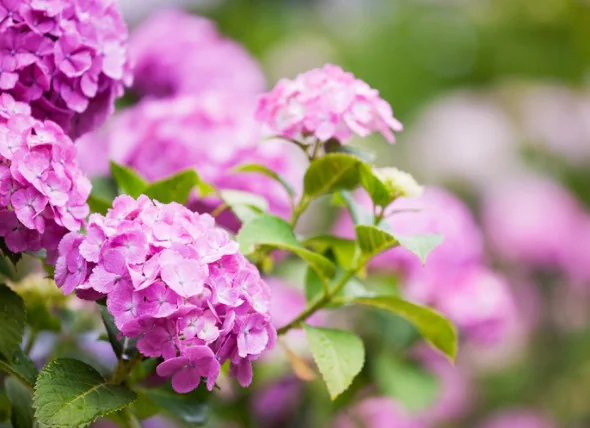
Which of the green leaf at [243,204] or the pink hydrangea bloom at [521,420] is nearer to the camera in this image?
the green leaf at [243,204]

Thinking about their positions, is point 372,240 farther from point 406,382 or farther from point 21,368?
point 406,382

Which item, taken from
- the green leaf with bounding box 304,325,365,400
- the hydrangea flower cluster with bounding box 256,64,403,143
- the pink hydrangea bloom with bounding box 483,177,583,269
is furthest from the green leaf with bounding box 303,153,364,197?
the pink hydrangea bloom with bounding box 483,177,583,269

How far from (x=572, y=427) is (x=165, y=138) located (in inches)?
68.4

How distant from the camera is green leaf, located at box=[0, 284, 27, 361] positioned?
2.21 ft

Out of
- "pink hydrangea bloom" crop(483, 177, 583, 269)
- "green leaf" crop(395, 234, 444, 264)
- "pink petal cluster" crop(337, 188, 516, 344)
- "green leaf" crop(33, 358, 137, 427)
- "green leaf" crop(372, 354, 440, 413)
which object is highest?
"green leaf" crop(395, 234, 444, 264)

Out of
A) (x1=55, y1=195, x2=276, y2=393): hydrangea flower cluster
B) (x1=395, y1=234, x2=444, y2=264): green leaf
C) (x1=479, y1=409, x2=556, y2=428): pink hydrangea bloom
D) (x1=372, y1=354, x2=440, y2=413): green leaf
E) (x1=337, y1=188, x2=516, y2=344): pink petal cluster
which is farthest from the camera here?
(x1=479, y1=409, x2=556, y2=428): pink hydrangea bloom

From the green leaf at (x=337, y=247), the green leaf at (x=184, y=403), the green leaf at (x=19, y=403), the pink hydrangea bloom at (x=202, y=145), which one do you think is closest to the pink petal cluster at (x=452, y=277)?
the pink hydrangea bloom at (x=202, y=145)

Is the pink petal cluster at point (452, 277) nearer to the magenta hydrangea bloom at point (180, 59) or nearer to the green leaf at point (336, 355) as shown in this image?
the magenta hydrangea bloom at point (180, 59)

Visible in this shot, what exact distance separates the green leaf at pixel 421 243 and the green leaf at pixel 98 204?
25 centimetres

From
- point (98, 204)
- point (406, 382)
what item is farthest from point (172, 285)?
point (406, 382)

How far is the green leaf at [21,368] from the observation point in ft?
2.26

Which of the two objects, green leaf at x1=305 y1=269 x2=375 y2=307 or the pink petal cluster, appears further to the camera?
the pink petal cluster

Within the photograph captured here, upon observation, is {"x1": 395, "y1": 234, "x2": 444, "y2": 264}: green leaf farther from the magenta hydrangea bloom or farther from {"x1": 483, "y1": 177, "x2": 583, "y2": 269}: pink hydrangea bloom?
{"x1": 483, "y1": 177, "x2": 583, "y2": 269}: pink hydrangea bloom

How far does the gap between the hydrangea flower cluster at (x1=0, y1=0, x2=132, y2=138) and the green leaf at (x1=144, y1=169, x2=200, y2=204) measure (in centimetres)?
8
